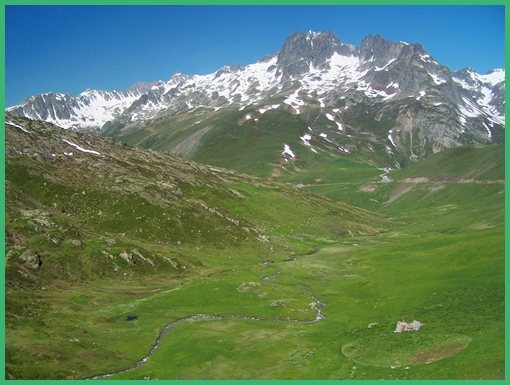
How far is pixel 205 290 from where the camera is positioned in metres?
102

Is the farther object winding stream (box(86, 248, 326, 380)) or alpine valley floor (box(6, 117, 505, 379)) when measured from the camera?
winding stream (box(86, 248, 326, 380))

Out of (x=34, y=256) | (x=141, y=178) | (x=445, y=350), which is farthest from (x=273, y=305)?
(x=141, y=178)

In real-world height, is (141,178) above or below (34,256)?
above

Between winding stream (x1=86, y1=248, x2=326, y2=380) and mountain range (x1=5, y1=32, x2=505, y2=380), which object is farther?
winding stream (x1=86, y1=248, x2=326, y2=380)

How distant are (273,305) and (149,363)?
31.0m

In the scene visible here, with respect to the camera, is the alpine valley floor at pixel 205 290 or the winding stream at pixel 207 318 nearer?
the alpine valley floor at pixel 205 290

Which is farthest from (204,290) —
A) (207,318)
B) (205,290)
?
(207,318)

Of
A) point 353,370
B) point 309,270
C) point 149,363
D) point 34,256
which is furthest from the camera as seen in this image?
point 309,270

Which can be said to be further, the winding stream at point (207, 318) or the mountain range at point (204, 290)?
the winding stream at point (207, 318)

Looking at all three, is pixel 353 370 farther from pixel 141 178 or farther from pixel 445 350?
pixel 141 178

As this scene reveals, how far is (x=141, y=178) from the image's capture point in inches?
6801

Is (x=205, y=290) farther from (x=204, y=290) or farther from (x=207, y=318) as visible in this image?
(x=207, y=318)

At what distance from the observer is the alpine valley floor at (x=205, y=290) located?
6212 centimetres

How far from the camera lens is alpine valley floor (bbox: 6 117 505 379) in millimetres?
62125
